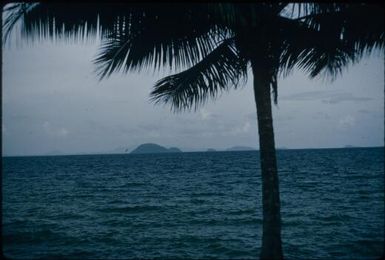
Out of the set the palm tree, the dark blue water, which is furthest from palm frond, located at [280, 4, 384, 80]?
the dark blue water

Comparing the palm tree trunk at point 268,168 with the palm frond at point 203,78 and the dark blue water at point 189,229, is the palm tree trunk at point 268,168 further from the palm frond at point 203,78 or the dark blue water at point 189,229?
the dark blue water at point 189,229

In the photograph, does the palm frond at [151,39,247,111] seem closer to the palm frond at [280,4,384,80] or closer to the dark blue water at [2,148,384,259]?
the palm frond at [280,4,384,80]

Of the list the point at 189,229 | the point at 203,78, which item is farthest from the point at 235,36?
the point at 189,229

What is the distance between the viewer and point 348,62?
4.05 meters

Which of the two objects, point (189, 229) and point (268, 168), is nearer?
point (268, 168)

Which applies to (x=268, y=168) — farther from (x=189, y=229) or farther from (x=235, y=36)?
(x=189, y=229)

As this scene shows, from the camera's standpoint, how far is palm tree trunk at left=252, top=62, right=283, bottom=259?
371cm

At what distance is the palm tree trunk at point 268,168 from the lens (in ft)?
12.2

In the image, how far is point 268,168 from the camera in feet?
12.3

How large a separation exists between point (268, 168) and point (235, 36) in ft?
5.72

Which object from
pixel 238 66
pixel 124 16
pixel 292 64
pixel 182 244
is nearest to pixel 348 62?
pixel 292 64

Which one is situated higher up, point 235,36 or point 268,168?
point 235,36

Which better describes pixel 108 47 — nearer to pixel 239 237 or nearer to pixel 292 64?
pixel 292 64

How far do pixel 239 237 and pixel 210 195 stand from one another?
38.4ft
